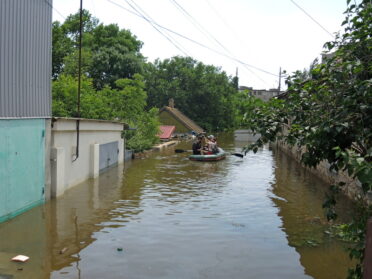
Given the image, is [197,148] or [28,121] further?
[197,148]

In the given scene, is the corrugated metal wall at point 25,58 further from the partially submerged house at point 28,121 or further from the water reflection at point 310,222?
the water reflection at point 310,222

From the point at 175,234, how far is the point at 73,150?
718 cm

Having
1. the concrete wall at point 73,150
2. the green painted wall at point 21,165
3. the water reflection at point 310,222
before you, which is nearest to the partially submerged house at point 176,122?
the concrete wall at point 73,150

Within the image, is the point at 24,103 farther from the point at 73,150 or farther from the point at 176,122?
the point at 176,122

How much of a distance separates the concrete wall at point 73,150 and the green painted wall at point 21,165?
0.78 m

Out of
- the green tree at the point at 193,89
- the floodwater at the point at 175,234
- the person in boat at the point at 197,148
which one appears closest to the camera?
the floodwater at the point at 175,234

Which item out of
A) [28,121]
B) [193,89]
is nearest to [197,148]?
[28,121]

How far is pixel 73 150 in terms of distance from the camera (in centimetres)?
1577

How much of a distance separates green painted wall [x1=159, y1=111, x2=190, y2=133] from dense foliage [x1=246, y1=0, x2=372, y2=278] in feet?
158

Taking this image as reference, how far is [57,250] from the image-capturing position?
8781mm

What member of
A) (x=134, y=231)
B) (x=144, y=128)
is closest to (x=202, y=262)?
(x=134, y=231)

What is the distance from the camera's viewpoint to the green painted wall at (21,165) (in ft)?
33.7

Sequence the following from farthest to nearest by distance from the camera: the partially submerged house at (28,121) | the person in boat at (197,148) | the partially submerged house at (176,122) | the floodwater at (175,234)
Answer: the partially submerged house at (176,122) → the person in boat at (197,148) → the partially submerged house at (28,121) → the floodwater at (175,234)

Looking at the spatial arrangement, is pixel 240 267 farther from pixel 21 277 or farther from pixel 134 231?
pixel 21 277
